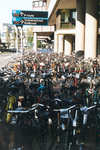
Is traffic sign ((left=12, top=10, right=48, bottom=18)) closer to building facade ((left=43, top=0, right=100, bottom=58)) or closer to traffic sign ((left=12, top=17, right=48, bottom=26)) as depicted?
traffic sign ((left=12, top=17, right=48, bottom=26))

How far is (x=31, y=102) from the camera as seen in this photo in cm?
527

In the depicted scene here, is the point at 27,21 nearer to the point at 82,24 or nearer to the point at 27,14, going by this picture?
the point at 27,14

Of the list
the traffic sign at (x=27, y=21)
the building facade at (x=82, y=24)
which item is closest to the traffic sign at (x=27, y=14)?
the traffic sign at (x=27, y=21)

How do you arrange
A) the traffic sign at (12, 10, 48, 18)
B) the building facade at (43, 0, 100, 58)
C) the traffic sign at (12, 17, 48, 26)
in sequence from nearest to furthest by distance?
the building facade at (43, 0, 100, 58) → the traffic sign at (12, 17, 48, 26) → the traffic sign at (12, 10, 48, 18)

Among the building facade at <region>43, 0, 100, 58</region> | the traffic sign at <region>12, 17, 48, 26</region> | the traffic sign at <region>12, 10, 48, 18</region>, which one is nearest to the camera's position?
the building facade at <region>43, 0, 100, 58</region>

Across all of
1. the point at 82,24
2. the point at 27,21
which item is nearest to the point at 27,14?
the point at 27,21

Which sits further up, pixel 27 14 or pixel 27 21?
pixel 27 14

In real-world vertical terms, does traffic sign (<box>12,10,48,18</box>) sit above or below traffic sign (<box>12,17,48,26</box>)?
above

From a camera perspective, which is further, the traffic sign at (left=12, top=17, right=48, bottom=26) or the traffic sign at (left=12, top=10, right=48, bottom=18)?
the traffic sign at (left=12, top=10, right=48, bottom=18)

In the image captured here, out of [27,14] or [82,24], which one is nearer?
[27,14]

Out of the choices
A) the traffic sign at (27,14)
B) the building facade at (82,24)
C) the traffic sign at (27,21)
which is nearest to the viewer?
the building facade at (82,24)

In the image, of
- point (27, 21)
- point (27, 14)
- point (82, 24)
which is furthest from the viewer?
point (82, 24)

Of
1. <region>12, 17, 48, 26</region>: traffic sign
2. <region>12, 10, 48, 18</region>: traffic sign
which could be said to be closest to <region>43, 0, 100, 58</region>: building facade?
<region>12, 10, 48, 18</region>: traffic sign

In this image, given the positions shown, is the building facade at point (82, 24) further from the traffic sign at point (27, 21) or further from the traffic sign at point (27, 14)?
the traffic sign at point (27, 21)
